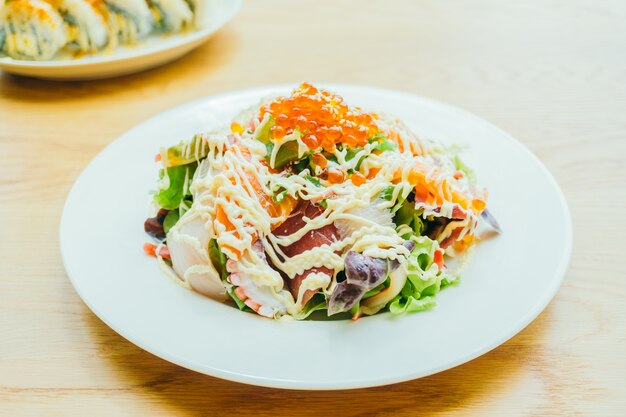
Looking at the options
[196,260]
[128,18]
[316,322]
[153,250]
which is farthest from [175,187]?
[128,18]

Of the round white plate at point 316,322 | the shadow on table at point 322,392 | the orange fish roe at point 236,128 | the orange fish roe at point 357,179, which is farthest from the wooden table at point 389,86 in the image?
the orange fish roe at point 236,128

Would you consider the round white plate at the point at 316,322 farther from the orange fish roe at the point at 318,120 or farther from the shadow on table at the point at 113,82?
the shadow on table at the point at 113,82

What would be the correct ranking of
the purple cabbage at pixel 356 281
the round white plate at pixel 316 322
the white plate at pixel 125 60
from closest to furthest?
the round white plate at pixel 316 322, the purple cabbage at pixel 356 281, the white plate at pixel 125 60

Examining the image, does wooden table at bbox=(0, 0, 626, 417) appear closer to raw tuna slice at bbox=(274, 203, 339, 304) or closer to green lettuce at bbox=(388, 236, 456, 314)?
green lettuce at bbox=(388, 236, 456, 314)

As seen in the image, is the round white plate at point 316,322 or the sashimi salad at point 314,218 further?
the sashimi salad at point 314,218

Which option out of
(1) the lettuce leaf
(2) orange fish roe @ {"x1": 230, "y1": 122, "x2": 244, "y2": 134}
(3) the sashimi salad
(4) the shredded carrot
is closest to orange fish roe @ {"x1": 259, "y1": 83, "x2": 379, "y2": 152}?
(3) the sashimi salad

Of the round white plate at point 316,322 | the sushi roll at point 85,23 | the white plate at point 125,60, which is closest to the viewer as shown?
the round white plate at point 316,322
